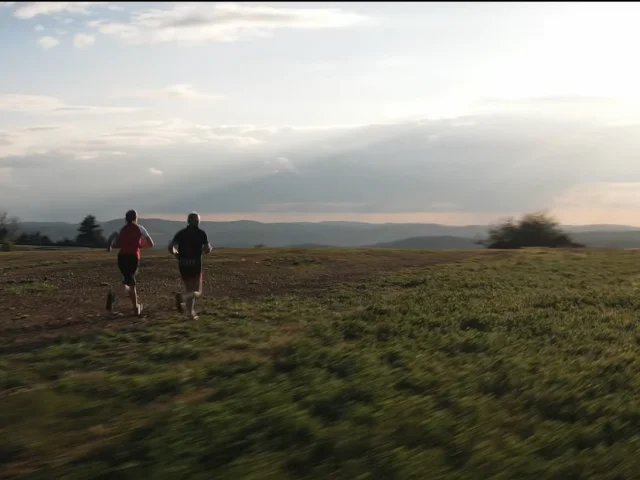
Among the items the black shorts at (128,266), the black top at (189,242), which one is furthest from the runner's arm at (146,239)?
the black top at (189,242)

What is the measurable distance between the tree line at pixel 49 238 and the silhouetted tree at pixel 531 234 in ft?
93.2

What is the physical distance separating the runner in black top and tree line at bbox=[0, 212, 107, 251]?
140ft

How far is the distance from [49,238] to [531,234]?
138ft

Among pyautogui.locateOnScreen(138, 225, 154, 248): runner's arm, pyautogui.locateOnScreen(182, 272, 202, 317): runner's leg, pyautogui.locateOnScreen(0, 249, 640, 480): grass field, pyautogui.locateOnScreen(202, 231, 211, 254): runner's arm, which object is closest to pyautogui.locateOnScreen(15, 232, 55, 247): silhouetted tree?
pyautogui.locateOnScreen(0, 249, 640, 480): grass field

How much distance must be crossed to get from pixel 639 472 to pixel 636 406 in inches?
68.7

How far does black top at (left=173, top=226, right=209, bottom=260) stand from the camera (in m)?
12.4

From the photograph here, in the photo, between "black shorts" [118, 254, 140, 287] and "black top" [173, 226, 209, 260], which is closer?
"black top" [173, 226, 209, 260]

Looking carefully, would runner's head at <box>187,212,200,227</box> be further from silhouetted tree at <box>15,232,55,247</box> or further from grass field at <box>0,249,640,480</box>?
silhouetted tree at <box>15,232,55,247</box>

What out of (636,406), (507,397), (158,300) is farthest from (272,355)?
(158,300)

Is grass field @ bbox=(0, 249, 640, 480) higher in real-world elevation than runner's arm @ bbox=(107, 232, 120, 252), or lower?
lower

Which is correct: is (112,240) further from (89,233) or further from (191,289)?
(89,233)

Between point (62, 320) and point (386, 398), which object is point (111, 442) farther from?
point (62, 320)

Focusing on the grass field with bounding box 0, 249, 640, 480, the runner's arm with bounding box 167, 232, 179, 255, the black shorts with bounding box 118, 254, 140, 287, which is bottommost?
the grass field with bounding box 0, 249, 640, 480

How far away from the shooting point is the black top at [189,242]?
1243cm
